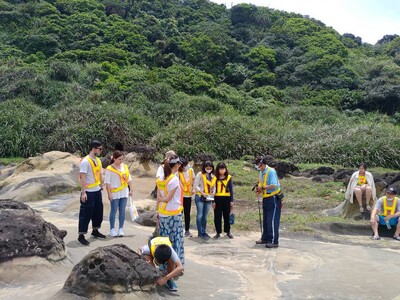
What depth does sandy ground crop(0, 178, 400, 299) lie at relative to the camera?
5.32 m

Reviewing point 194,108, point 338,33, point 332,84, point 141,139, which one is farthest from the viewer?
point 338,33

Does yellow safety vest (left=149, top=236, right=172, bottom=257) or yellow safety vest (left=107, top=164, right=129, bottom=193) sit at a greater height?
yellow safety vest (left=107, top=164, right=129, bottom=193)

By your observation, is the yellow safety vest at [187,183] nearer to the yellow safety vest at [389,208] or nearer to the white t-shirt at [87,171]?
the white t-shirt at [87,171]

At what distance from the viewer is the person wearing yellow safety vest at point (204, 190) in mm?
8344

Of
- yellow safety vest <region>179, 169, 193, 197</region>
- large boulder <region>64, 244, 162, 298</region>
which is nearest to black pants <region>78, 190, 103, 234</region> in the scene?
yellow safety vest <region>179, 169, 193, 197</region>

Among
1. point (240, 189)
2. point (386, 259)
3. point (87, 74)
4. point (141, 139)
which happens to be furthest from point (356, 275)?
point (87, 74)

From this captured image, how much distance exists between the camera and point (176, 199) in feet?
19.7

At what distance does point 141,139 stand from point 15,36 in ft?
82.3

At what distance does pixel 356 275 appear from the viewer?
6.23m

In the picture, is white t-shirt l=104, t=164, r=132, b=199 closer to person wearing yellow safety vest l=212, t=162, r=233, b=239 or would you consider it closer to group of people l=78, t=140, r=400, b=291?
group of people l=78, t=140, r=400, b=291

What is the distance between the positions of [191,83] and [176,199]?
31.1 metres

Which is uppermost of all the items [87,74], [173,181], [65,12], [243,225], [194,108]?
[65,12]

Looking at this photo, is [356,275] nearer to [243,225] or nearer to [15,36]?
[243,225]

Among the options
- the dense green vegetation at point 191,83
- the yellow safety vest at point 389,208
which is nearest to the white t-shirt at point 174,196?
the yellow safety vest at point 389,208
